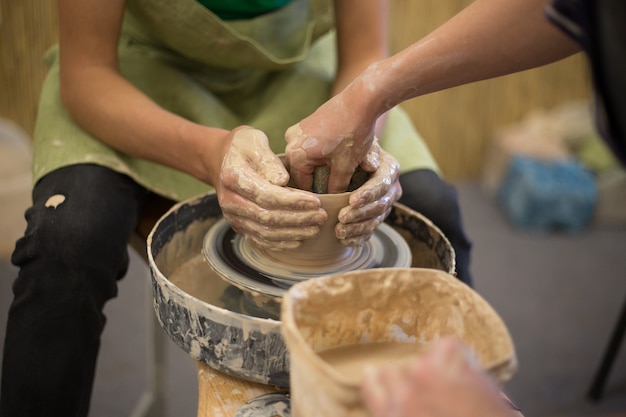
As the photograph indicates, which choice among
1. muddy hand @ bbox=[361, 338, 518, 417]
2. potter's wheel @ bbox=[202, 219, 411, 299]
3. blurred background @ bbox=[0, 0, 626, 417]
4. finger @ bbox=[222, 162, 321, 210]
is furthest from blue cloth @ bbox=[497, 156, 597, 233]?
muddy hand @ bbox=[361, 338, 518, 417]

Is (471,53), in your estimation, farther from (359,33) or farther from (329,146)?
(359,33)

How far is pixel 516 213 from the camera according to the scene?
9.42ft

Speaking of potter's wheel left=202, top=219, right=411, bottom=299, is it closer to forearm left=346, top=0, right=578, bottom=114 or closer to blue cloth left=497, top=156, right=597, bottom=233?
forearm left=346, top=0, right=578, bottom=114

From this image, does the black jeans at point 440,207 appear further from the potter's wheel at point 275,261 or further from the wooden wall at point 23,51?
the wooden wall at point 23,51

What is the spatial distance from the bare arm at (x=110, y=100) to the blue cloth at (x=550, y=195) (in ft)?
6.49

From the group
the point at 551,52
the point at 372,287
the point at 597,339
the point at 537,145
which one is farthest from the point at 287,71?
the point at 537,145

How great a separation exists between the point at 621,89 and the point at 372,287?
1.07ft

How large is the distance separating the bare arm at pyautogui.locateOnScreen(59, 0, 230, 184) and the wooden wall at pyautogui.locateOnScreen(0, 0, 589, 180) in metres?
1.32

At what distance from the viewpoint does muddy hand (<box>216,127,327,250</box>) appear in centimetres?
93

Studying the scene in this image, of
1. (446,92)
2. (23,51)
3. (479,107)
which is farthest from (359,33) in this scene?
(479,107)

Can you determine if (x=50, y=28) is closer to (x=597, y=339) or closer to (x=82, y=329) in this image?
(x=82, y=329)

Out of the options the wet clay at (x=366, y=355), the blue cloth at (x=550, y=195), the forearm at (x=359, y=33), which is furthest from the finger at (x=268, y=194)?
the blue cloth at (x=550, y=195)

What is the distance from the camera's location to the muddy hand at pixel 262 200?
93cm

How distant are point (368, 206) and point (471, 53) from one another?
0.85 ft
